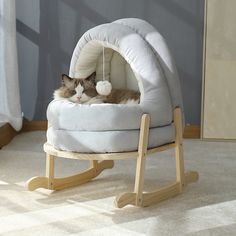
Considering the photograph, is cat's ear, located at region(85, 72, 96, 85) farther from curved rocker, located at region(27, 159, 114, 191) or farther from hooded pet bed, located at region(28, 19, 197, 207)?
curved rocker, located at region(27, 159, 114, 191)

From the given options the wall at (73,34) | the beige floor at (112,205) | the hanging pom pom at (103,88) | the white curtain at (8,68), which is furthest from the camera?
the wall at (73,34)

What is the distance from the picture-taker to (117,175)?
256cm

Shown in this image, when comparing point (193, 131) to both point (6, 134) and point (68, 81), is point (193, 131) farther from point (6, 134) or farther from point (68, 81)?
point (68, 81)

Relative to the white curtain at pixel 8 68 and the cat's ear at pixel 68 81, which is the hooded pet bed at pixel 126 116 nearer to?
the cat's ear at pixel 68 81

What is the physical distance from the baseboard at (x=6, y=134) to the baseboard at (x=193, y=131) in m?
1.35

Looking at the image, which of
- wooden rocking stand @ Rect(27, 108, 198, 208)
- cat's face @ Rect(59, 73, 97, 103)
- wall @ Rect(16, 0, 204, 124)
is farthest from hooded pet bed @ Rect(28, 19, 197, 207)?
wall @ Rect(16, 0, 204, 124)

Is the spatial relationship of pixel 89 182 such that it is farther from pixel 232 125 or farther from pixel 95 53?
pixel 232 125

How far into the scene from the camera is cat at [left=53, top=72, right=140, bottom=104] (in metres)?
2.22

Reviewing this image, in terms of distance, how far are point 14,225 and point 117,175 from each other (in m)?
0.85

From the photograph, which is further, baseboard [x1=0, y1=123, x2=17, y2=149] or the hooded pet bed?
baseboard [x1=0, y1=123, x2=17, y2=149]

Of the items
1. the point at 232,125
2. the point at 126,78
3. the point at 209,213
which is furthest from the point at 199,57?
the point at 209,213

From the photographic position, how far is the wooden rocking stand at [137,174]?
2.00 metres

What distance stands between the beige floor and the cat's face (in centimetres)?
46

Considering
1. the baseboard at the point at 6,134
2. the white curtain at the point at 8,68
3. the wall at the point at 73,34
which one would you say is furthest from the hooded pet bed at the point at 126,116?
the wall at the point at 73,34
